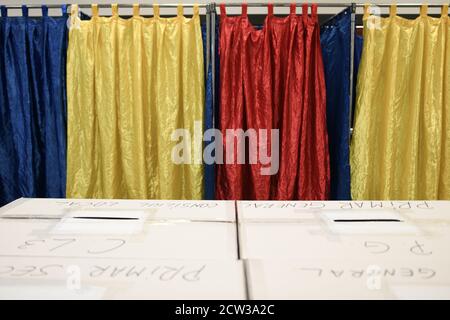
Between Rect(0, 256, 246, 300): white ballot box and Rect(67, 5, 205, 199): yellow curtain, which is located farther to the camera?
Rect(67, 5, 205, 199): yellow curtain

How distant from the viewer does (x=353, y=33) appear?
171cm

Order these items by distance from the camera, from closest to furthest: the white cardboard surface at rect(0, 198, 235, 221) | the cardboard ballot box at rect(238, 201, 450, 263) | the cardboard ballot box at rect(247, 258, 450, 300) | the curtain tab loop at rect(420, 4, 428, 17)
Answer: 1. the cardboard ballot box at rect(247, 258, 450, 300)
2. the cardboard ballot box at rect(238, 201, 450, 263)
3. the white cardboard surface at rect(0, 198, 235, 221)
4. the curtain tab loop at rect(420, 4, 428, 17)

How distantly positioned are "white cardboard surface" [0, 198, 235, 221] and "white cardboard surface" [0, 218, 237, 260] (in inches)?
1.7

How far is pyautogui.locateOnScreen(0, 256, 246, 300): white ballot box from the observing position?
46 centimetres

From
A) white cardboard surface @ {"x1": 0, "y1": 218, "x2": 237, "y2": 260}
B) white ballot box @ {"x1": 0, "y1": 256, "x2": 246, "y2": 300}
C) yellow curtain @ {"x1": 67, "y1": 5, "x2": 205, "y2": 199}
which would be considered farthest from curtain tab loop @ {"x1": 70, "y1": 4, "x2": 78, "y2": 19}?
white ballot box @ {"x1": 0, "y1": 256, "x2": 246, "y2": 300}

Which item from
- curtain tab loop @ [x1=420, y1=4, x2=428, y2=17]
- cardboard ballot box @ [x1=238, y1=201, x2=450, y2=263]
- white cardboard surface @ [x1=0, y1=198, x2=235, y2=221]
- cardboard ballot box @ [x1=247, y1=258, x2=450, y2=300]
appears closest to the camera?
cardboard ballot box @ [x1=247, y1=258, x2=450, y2=300]

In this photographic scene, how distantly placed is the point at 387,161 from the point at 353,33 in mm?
631

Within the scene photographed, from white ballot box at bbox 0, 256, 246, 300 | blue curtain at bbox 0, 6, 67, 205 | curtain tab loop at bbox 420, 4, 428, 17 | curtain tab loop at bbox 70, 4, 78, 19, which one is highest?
curtain tab loop at bbox 70, 4, 78, 19

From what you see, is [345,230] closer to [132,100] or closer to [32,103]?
[132,100]

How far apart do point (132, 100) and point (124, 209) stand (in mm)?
1033

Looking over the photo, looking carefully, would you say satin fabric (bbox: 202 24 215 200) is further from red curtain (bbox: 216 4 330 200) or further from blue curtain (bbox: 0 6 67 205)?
blue curtain (bbox: 0 6 67 205)

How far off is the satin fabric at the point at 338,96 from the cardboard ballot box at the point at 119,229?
1027 mm

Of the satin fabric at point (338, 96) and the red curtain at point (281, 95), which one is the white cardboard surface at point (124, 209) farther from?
the satin fabric at point (338, 96)

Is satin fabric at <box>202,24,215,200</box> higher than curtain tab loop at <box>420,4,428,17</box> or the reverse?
the reverse
